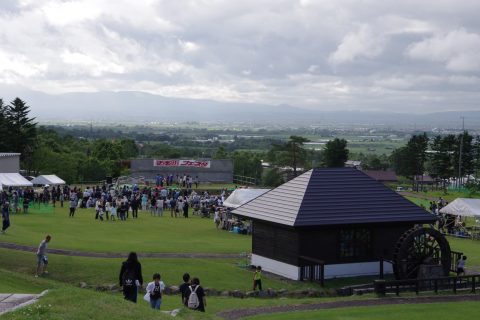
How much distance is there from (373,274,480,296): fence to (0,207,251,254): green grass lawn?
28.2 ft

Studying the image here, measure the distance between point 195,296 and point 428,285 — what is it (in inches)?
393

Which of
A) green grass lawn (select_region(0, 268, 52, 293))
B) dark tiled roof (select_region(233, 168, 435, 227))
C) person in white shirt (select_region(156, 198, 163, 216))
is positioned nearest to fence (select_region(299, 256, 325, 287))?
dark tiled roof (select_region(233, 168, 435, 227))

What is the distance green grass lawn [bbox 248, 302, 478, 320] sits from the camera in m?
16.9

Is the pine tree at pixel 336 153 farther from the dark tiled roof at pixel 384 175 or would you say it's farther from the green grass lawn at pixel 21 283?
the green grass lawn at pixel 21 283

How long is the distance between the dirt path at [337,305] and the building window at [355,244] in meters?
4.13

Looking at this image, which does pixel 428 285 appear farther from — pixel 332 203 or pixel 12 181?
pixel 12 181

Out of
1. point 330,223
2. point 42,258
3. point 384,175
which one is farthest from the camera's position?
point 384,175

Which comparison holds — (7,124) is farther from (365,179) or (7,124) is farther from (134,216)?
(365,179)

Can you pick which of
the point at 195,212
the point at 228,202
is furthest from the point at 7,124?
the point at 228,202

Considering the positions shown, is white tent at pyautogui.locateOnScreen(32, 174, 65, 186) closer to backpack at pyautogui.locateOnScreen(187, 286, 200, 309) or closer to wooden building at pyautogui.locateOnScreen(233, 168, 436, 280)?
wooden building at pyautogui.locateOnScreen(233, 168, 436, 280)

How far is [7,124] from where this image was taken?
237 ft

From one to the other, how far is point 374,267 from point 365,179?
3.65 meters

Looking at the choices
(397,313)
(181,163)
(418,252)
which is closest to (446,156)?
(181,163)

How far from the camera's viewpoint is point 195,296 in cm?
1449
